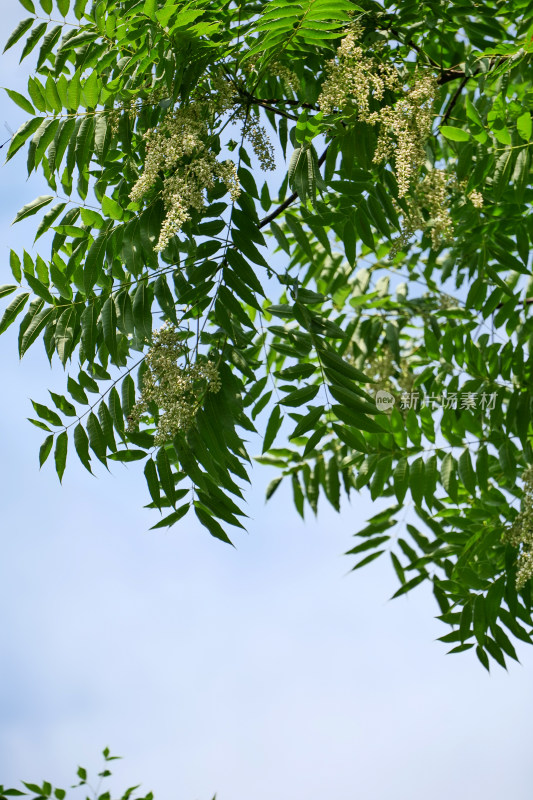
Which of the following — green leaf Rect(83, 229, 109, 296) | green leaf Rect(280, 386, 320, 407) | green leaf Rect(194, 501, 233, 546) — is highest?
green leaf Rect(83, 229, 109, 296)

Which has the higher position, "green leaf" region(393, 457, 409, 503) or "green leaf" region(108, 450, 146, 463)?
"green leaf" region(108, 450, 146, 463)

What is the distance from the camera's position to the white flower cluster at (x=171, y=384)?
8.70 feet

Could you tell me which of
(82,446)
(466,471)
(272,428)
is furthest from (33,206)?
(466,471)

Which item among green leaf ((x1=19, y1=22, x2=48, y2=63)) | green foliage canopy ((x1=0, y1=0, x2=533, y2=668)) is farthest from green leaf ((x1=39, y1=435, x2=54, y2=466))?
green leaf ((x1=19, y1=22, x2=48, y2=63))

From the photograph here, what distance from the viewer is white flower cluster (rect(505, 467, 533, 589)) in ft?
10.6

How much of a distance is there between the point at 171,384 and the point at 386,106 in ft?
3.73

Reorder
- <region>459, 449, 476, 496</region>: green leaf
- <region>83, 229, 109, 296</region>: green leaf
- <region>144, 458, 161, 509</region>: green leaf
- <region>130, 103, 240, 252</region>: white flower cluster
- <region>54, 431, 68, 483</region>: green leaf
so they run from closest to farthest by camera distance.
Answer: <region>130, 103, 240, 252</region>: white flower cluster, <region>83, 229, 109, 296</region>: green leaf, <region>144, 458, 161, 509</region>: green leaf, <region>54, 431, 68, 483</region>: green leaf, <region>459, 449, 476, 496</region>: green leaf

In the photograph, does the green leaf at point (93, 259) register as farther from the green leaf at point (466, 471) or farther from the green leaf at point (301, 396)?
the green leaf at point (466, 471)

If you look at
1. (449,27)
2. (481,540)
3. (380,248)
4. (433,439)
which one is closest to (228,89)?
(449,27)

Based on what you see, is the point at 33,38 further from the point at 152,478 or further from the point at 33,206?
the point at 152,478

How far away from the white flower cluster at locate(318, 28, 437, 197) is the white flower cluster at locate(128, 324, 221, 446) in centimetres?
86

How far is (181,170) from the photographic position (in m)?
2.61

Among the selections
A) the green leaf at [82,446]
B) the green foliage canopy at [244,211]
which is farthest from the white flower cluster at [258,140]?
the green leaf at [82,446]

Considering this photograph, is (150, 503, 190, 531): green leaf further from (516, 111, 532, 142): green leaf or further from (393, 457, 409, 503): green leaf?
(516, 111, 532, 142): green leaf
